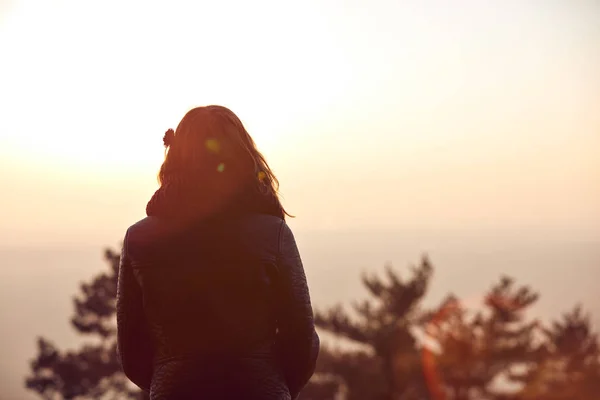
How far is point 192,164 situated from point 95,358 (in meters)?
25.5

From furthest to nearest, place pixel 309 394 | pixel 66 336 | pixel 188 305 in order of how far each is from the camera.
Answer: pixel 66 336
pixel 309 394
pixel 188 305

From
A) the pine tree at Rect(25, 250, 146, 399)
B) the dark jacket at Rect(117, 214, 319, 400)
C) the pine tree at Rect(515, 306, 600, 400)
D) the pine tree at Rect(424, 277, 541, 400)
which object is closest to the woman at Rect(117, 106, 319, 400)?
the dark jacket at Rect(117, 214, 319, 400)

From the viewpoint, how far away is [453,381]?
24.7m

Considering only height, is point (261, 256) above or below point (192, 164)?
below

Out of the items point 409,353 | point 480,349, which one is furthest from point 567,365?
point 409,353

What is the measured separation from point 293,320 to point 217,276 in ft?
0.91

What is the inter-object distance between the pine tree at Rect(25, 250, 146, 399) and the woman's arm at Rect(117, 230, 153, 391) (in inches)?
894

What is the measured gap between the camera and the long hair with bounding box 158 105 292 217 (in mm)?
2223

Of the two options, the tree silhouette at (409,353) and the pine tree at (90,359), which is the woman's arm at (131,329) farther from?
the pine tree at (90,359)

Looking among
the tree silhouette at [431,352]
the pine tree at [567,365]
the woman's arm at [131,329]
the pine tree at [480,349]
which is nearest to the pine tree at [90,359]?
the tree silhouette at [431,352]

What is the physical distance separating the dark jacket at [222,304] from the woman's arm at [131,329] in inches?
1.1

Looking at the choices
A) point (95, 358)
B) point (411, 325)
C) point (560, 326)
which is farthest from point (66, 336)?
point (560, 326)

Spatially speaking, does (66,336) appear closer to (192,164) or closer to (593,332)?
(593,332)

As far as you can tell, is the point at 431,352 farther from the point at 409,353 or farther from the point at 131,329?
the point at 131,329
